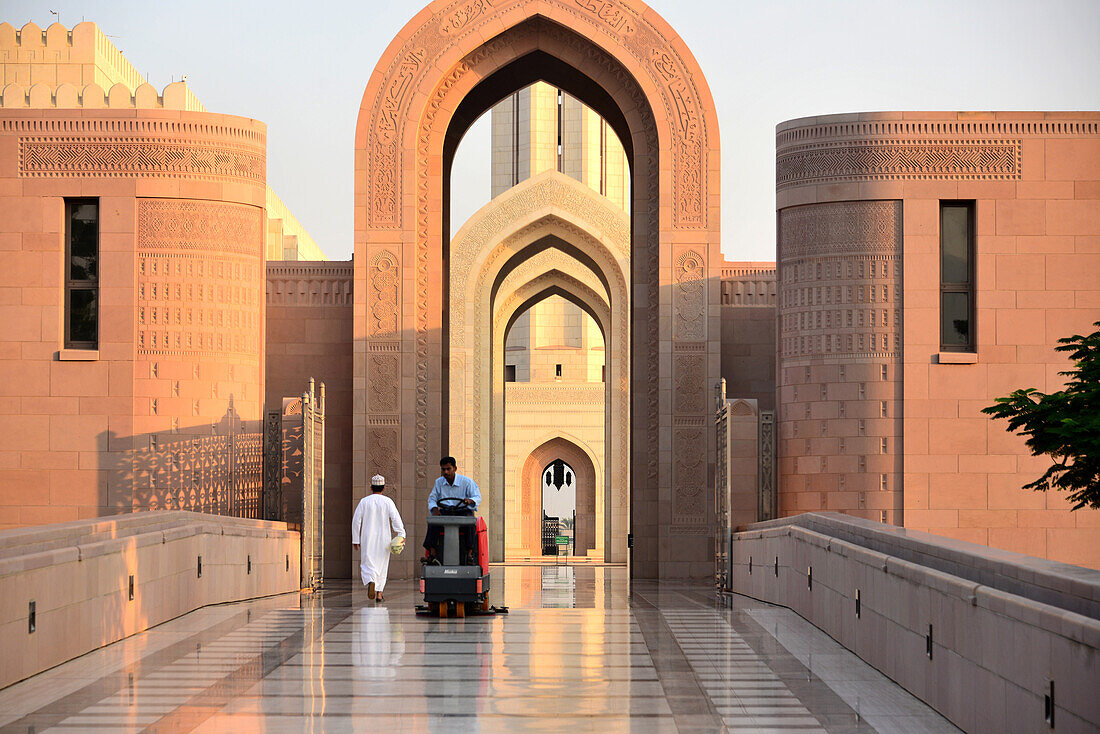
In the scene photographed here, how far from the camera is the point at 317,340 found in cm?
1537

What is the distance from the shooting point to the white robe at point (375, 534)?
10484mm

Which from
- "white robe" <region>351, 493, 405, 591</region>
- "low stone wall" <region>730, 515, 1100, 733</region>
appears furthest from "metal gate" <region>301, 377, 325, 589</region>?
"low stone wall" <region>730, 515, 1100, 733</region>

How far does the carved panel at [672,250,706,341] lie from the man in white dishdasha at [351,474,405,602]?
16.8 feet

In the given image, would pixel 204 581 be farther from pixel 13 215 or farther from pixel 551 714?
pixel 13 215

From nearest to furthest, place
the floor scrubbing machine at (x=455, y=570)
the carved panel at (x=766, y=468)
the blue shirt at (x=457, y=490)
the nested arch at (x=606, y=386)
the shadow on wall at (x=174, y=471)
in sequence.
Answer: the floor scrubbing machine at (x=455, y=570) → the blue shirt at (x=457, y=490) → the shadow on wall at (x=174, y=471) → the carved panel at (x=766, y=468) → the nested arch at (x=606, y=386)

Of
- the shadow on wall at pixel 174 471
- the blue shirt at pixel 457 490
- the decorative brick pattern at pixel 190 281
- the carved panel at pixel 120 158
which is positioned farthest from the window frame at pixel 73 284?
the blue shirt at pixel 457 490

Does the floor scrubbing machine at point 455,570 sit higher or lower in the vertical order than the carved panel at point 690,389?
lower

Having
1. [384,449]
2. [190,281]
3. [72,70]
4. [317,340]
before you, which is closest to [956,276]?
[384,449]

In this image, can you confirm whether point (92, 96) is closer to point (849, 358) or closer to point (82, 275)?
point (82, 275)

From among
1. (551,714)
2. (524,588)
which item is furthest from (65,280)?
(551,714)

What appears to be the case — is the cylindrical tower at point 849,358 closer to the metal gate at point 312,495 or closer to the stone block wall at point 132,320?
the metal gate at point 312,495

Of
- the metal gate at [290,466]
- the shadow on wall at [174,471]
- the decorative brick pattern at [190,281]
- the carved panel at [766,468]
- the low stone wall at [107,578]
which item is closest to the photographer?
the low stone wall at [107,578]

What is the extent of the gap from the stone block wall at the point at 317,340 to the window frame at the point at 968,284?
270 inches

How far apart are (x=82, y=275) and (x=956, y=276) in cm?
946
